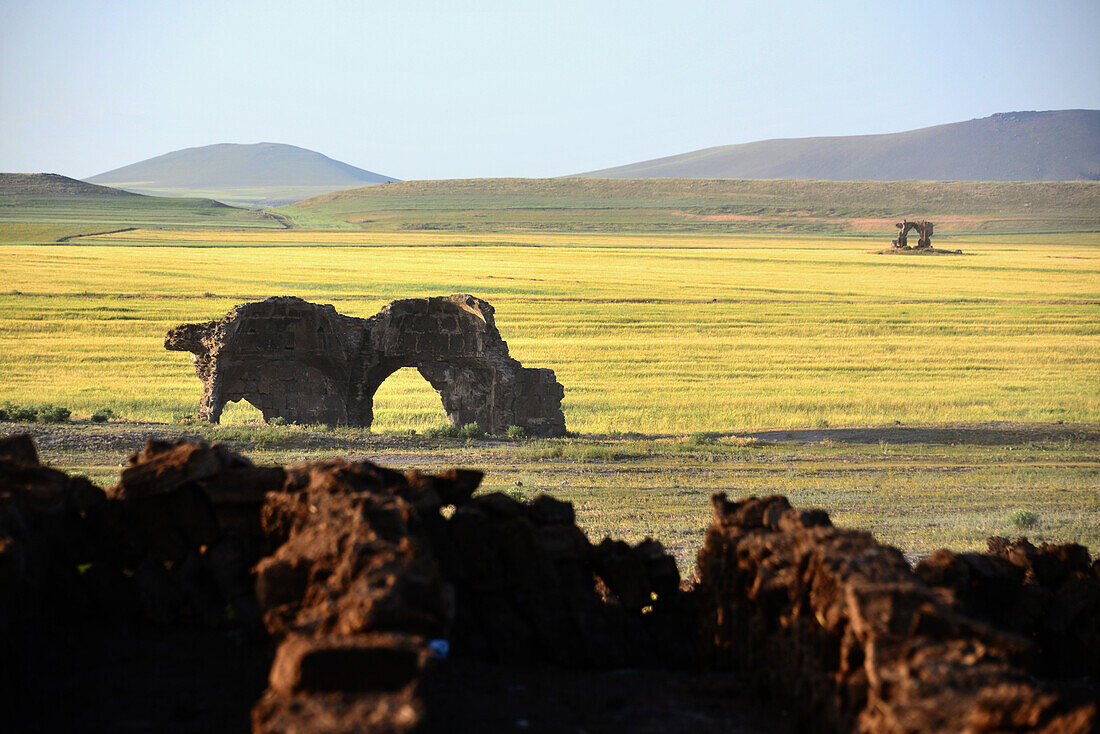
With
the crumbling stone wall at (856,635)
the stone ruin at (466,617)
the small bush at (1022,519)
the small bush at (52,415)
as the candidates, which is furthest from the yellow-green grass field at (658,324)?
the crumbling stone wall at (856,635)

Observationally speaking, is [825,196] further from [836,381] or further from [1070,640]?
[1070,640]

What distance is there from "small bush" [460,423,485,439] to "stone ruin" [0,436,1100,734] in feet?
44.6

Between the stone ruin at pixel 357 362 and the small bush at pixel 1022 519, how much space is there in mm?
10808

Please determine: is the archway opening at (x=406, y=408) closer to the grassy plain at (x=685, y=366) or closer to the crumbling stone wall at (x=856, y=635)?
the grassy plain at (x=685, y=366)

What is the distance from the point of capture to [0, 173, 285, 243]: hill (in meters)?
96.8

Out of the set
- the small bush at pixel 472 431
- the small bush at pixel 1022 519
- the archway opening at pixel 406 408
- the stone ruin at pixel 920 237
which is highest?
the stone ruin at pixel 920 237

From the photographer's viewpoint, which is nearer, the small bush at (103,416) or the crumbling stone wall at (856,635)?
the crumbling stone wall at (856,635)

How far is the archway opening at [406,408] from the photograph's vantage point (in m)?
26.5

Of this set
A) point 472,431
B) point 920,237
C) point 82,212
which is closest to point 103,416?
point 472,431

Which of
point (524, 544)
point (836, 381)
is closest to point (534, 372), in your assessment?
point (836, 381)

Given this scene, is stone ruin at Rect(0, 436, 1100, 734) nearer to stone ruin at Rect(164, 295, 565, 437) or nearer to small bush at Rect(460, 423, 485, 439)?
small bush at Rect(460, 423, 485, 439)

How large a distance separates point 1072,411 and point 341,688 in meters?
28.3

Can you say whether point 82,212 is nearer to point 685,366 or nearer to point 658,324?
point 658,324

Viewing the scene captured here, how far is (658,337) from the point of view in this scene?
43.2m
